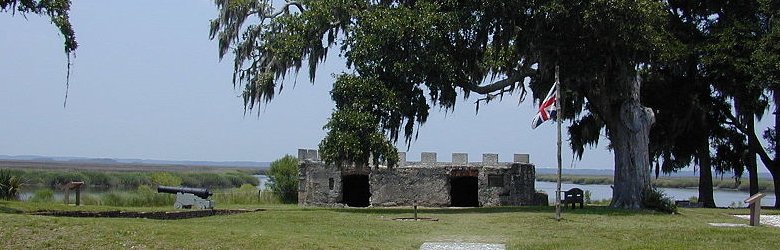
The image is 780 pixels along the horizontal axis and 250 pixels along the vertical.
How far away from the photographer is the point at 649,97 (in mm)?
31609

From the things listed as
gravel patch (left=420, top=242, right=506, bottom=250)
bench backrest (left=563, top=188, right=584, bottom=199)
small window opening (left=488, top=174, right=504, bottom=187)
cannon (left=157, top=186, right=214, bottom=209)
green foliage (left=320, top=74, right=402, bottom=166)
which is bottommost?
gravel patch (left=420, top=242, right=506, bottom=250)

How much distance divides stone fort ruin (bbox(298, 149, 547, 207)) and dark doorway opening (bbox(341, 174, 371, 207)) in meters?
2.21

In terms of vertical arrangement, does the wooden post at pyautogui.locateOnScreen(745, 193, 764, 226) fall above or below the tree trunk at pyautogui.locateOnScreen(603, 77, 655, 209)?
below

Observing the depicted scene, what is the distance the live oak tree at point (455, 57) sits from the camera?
23.2m

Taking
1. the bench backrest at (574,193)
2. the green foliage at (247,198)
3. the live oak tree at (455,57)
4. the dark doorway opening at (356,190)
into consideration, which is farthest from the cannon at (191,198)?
the bench backrest at (574,193)

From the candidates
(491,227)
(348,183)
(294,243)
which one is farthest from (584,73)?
(348,183)

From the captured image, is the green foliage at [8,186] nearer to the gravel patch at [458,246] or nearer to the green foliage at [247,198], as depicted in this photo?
the green foliage at [247,198]

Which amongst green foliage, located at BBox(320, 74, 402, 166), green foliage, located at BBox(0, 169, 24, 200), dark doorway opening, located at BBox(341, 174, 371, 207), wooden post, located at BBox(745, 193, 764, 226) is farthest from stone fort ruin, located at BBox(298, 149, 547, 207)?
wooden post, located at BBox(745, 193, 764, 226)

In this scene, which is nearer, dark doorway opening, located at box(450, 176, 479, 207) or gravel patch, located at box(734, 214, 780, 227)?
gravel patch, located at box(734, 214, 780, 227)

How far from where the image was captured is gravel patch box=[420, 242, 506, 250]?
1471 centimetres

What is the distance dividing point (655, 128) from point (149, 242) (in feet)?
72.2

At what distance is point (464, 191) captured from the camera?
38.0 metres

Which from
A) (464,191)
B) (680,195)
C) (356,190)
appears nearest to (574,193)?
(464,191)

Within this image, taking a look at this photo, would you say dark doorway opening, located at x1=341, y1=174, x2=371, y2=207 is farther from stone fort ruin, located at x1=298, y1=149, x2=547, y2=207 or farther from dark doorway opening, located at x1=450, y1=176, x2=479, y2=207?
dark doorway opening, located at x1=450, y1=176, x2=479, y2=207
